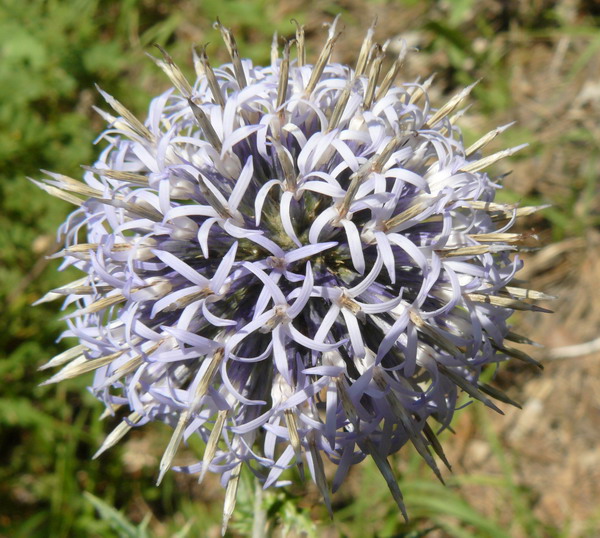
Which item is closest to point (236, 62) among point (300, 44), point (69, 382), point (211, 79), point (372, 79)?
point (211, 79)

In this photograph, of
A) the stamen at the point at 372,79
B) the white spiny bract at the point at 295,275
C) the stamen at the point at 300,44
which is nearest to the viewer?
the white spiny bract at the point at 295,275

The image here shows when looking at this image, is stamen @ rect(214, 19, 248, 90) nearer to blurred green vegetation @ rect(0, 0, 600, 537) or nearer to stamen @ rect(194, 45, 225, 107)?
stamen @ rect(194, 45, 225, 107)

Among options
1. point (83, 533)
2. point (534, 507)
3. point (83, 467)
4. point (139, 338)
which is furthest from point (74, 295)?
point (534, 507)

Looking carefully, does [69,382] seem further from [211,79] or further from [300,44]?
[300,44]

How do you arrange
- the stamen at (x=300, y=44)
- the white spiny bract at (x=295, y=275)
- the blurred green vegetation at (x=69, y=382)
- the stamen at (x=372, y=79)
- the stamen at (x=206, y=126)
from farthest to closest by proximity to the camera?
the blurred green vegetation at (x=69, y=382) < the stamen at (x=300, y=44) < the stamen at (x=372, y=79) < the stamen at (x=206, y=126) < the white spiny bract at (x=295, y=275)

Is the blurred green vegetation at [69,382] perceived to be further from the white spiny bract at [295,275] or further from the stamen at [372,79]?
the stamen at [372,79]

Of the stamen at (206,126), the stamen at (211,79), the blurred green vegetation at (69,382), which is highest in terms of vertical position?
the stamen at (211,79)

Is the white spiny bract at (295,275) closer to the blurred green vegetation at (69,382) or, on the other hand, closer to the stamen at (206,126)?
the stamen at (206,126)

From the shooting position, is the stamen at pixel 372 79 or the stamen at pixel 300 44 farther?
the stamen at pixel 300 44

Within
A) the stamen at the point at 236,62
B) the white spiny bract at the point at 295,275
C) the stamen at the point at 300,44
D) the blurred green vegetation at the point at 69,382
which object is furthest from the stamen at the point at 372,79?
the blurred green vegetation at the point at 69,382

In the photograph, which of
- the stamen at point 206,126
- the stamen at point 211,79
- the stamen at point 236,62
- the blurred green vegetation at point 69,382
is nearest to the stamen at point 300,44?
the stamen at point 236,62

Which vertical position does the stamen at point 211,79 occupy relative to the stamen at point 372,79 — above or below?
below
